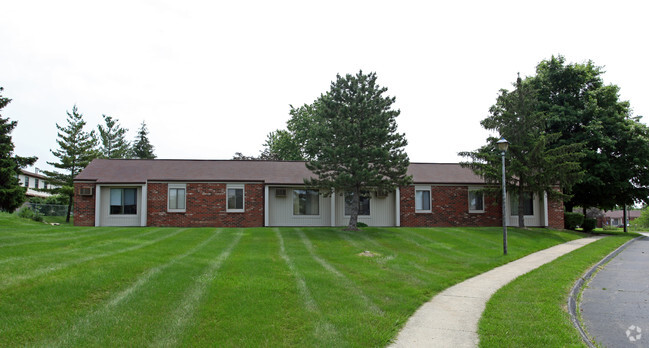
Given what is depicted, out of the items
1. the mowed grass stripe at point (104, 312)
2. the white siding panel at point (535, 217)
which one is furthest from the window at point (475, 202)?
the mowed grass stripe at point (104, 312)

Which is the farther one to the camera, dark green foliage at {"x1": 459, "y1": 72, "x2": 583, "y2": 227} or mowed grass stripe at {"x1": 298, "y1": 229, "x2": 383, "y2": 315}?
dark green foliage at {"x1": 459, "y1": 72, "x2": 583, "y2": 227}

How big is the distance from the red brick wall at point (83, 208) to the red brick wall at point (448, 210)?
53.9 feet

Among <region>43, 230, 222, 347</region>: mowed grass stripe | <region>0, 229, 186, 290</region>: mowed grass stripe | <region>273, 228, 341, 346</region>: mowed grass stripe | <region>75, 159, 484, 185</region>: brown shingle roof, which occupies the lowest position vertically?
<region>273, 228, 341, 346</region>: mowed grass stripe

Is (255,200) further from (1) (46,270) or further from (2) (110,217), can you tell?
(1) (46,270)

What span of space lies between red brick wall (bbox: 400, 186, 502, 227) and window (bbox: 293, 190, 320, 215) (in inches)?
188

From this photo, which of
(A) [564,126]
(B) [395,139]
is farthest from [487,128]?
(A) [564,126]

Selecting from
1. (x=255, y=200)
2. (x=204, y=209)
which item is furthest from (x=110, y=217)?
(x=255, y=200)

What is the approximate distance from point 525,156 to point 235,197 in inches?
604

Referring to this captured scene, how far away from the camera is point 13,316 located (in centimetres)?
524

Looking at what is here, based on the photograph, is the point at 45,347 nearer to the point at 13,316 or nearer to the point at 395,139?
the point at 13,316

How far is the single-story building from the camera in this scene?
21.5 m

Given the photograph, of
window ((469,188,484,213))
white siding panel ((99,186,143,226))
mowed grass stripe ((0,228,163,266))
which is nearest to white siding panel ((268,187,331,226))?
white siding panel ((99,186,143,226))

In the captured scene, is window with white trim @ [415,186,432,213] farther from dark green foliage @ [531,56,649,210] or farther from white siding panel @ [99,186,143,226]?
white siding panel @ [99,186,143,226]

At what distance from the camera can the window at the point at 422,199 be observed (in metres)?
23.4
